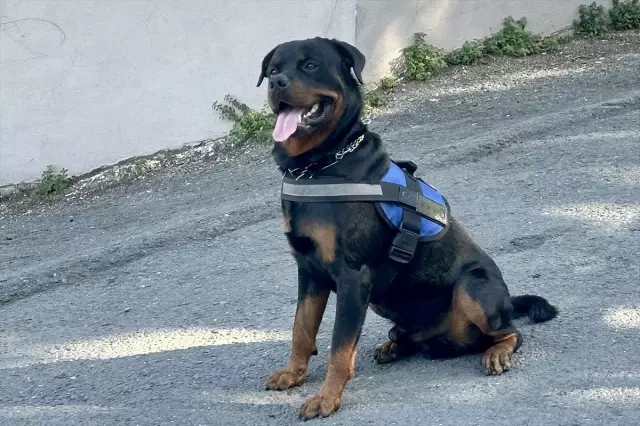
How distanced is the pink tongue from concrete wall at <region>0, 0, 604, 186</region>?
5.58 meters

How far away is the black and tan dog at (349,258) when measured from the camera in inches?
169

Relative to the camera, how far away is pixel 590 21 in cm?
1132

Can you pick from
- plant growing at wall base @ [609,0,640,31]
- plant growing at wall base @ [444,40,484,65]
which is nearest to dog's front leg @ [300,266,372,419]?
plant growing at wall base @ [444,40,484,65]

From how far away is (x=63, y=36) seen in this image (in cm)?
955

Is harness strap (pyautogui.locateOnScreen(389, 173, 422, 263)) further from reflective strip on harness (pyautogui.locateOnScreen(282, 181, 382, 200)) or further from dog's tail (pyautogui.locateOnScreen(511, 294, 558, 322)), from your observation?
dog's tail (pyautogui.locateOnScreen(511, 294, 558, 322))

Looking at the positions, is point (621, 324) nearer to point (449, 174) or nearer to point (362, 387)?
point (362, 387)

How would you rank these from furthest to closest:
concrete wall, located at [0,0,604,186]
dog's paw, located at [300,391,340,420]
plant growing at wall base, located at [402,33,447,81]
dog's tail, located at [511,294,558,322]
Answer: plant growing at wall base, located at [402,33,447,81] < concrete wall, located at [0,0,604,186] < dog's tail, located at [511,294,558,322] < dog's paw, located at [300,391,340,420]

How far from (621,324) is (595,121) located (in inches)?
172

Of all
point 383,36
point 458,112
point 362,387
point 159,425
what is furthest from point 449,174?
point 159,425

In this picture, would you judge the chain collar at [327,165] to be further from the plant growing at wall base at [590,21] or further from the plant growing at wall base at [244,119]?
the plant growing at wall base at [590,21]

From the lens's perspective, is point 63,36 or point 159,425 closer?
point 159,425

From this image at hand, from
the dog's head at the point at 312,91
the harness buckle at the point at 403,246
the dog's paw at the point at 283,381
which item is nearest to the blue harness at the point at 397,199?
the harness buckle at the point at 403,246

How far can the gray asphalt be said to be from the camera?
445 centimetres

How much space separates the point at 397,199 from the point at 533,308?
117 centimetres
